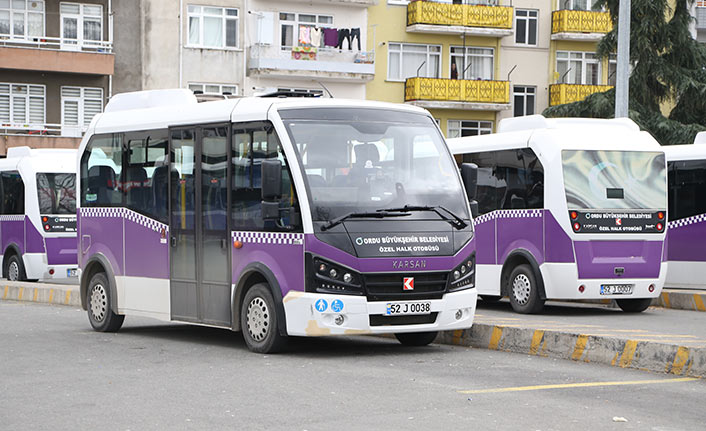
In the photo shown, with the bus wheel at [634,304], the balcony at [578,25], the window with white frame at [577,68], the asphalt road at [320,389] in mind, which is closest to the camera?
the asphalt road at [320,389]

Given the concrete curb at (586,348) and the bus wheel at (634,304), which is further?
the bus wheel at (634,304)

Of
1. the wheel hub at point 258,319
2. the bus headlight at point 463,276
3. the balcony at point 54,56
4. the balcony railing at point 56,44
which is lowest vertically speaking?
the wheel hub at point 258,319

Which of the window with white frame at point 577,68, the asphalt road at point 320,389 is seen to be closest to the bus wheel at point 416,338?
the asphalt road at point 320,389

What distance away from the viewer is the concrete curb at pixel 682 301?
65.3 ft

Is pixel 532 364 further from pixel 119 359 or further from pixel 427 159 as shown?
pixel 119 359

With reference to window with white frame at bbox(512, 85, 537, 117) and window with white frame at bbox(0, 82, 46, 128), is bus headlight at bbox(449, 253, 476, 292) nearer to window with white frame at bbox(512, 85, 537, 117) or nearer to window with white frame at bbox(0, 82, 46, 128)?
window with white frame at bbox(0, 82, 46, 128)

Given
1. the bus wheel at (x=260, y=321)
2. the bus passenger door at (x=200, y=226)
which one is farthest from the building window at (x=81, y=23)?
the bus wheel at (x=260, y=321)

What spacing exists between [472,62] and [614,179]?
3549 cm

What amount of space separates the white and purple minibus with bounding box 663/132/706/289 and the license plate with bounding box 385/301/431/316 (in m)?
10.7

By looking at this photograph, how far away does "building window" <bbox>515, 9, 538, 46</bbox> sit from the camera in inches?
2108

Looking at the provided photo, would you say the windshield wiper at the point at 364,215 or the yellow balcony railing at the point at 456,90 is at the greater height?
the yellow balcony railing at the point at 456,90

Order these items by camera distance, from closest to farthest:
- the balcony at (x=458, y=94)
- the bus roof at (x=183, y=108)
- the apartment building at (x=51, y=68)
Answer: the bus roof at (x=183, y=108) → the apartment building at (x=51, y=68) → the balcony at (x=458, y=94)

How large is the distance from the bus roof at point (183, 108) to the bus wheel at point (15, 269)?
13.2 meters

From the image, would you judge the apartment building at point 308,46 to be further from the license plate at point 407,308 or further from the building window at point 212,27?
the license plate at point 407,308
